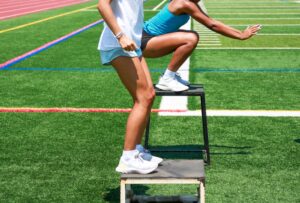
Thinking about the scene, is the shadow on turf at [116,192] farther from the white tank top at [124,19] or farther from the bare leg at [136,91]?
the white tank top at [124,19]

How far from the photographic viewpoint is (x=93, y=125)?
24.3ft

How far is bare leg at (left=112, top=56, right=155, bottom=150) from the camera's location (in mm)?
4402

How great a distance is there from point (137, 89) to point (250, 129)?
298cm

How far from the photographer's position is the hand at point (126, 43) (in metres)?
4.21

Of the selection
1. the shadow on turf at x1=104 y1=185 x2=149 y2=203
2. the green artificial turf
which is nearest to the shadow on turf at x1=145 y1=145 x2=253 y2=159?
the green artificial turf

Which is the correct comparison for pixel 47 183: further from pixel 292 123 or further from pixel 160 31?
pixel 292 123

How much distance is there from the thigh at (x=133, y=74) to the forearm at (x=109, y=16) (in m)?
0.23

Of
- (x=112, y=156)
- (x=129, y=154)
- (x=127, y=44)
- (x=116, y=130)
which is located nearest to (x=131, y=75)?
(x=127, y=44)

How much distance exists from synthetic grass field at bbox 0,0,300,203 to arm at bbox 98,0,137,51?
1312 mm

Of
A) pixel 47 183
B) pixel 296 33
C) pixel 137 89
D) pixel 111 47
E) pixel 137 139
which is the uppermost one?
pixel 296 33

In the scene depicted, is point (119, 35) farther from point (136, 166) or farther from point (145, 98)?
point (136, 166)

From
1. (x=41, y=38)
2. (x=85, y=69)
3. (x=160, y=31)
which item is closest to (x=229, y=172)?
(x=160, y=31)

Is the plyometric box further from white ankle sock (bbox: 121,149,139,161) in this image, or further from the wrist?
the wrist

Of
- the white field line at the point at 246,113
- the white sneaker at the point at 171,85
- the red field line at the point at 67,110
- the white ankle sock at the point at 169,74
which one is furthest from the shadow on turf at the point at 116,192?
the red field line at the point at 67,110
